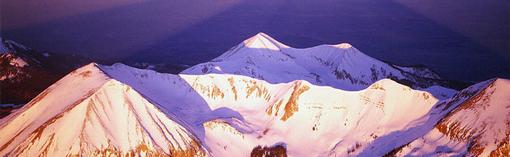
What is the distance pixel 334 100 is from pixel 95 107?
59.4 metres

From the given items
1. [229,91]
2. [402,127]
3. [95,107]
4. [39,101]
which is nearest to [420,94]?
[402,127]

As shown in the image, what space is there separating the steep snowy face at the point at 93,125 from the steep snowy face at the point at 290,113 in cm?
893

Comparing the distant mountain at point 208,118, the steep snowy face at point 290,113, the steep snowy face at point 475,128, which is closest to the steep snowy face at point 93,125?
the distant mountain at point 208,118

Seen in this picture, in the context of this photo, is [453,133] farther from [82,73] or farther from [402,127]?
[82,73]

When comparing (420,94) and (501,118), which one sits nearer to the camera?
(501,118)

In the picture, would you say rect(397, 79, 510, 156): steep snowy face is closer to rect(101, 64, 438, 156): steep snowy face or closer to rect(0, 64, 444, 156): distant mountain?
rect(101, 64, 438, 156): steep snowy face

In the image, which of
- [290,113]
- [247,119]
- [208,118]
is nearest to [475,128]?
[290,113]

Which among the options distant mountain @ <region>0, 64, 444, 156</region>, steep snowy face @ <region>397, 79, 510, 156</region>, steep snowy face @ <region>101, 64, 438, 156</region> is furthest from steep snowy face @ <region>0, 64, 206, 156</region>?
steep snowy face @ <region>397, 79, 510, 156</region>

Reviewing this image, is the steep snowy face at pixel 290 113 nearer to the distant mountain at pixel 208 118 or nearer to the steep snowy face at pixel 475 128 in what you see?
the distant mountain at pixel 208 118

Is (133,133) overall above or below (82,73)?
below

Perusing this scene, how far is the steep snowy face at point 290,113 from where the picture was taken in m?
127

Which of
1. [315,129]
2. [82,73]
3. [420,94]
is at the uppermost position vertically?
[82,73]

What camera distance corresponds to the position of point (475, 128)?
104 m

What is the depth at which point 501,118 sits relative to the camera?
102 m
